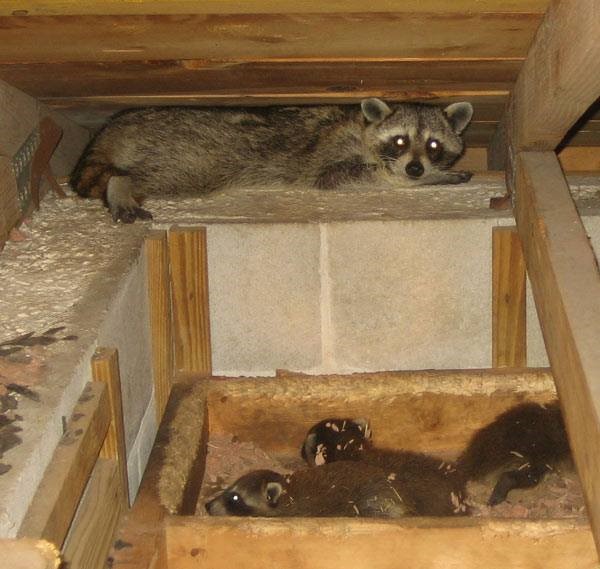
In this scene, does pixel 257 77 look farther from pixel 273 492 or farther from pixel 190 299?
pixel 273 492

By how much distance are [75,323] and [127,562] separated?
615mm

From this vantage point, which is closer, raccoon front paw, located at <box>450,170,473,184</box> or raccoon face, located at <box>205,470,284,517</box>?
raccoon face, located at <box>205,470,284,517</box>

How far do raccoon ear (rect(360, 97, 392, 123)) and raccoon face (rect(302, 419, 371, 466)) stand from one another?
1550 millimetres

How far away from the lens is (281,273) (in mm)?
3291

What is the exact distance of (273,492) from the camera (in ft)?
9.49

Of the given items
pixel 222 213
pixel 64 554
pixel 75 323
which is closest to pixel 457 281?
pixel 222 213

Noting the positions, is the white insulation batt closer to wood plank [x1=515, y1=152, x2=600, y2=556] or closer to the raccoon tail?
the raccoon tail

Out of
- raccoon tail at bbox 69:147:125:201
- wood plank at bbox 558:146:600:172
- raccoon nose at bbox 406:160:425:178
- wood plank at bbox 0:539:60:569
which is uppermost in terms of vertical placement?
wood plank at bbox 558:146:600:172

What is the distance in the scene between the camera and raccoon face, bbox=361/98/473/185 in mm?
4309

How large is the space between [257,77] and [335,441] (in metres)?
1.26

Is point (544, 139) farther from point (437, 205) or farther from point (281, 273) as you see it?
point (281, 273)

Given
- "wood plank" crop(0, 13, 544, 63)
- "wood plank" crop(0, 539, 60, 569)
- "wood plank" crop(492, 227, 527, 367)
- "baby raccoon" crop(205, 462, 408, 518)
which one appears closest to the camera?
"wood plank" crop(0, 539, 60, 569)

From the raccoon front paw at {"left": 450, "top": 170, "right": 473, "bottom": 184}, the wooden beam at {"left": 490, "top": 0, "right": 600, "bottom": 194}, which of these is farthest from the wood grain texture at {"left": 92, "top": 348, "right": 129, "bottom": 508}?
the raccoon front paw at {"left": 450, "top": 170, "right": 473, "bottom": 184}

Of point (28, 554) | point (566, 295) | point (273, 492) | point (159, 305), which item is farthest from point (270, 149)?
point (28, 554)
